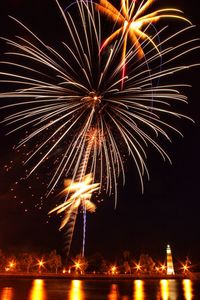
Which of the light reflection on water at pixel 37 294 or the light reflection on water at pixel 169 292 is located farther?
the light reflection on water at pixel 169 292

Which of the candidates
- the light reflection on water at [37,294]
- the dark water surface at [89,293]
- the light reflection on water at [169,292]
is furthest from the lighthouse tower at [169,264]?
the light reflection on water at [37,294]

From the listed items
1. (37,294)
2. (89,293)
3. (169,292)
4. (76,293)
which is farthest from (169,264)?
(37,294)

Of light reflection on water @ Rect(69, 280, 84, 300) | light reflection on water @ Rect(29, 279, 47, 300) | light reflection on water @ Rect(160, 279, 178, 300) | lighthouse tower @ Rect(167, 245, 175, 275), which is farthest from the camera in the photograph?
lighthouse tower @ Rect(167, 245, 175, 275)

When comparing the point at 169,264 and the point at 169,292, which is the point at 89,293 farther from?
the point at 169,264

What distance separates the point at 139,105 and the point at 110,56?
3963 mm

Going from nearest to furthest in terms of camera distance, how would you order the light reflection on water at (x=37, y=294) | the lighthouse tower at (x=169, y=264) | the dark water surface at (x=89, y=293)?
the light reflection on water at (x=37, y=294)
the dark water surface at (x=89, y=293)
the lighthouse tower at (x=169, y=264)

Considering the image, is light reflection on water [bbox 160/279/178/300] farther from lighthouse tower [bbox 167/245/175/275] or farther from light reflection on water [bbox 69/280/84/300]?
lighthouse tower [bbox 167/245/175/275]

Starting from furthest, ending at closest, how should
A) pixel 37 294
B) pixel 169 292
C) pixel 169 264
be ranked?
pixel 169 264 → pixel 169 292 → pixel 37 294

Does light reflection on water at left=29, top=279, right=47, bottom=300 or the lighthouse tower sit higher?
the lighthouse tower

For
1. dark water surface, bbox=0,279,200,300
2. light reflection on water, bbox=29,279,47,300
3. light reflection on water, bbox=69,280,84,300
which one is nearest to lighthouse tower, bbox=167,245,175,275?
dark water surface, bbox=0,279,200,300

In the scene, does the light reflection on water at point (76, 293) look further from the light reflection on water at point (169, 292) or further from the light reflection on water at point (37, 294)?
the light reflection on water at point (169, 292)

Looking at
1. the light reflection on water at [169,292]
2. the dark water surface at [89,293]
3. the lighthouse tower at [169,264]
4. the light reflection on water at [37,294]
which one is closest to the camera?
the light reflection on water at [37,294]

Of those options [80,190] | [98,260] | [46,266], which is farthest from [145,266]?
[80,190]

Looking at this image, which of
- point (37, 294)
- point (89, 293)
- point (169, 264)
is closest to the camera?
point (37, 294)
